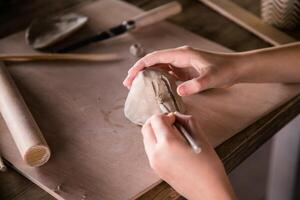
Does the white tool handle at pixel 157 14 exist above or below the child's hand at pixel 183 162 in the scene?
above

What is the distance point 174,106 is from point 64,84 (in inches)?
7.6

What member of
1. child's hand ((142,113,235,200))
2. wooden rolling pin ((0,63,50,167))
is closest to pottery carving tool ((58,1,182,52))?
wooden rolling pin ((0,63,50,167))

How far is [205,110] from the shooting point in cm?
76

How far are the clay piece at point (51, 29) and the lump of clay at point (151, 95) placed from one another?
226mm

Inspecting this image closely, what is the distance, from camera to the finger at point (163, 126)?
2.02 ft

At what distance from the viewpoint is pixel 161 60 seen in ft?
2.43

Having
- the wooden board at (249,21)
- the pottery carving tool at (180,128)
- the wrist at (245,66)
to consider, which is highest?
the pottery carving tool at (180,128)

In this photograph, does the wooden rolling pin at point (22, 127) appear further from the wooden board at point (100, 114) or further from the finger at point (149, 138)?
the finger at point (149, 138)

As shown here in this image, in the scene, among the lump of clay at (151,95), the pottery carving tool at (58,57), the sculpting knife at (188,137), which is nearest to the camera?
the sculpting knife at (188,137)

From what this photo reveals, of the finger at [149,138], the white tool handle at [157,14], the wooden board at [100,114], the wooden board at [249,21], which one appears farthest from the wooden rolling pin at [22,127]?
the wooden board at [249,21]

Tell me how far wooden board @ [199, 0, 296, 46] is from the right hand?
0.18 meters

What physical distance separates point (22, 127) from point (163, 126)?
19 centimetres

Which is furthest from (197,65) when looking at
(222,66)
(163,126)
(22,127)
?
(22,127)

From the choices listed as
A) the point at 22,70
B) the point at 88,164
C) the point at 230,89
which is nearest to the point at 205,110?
the point at 230,89
